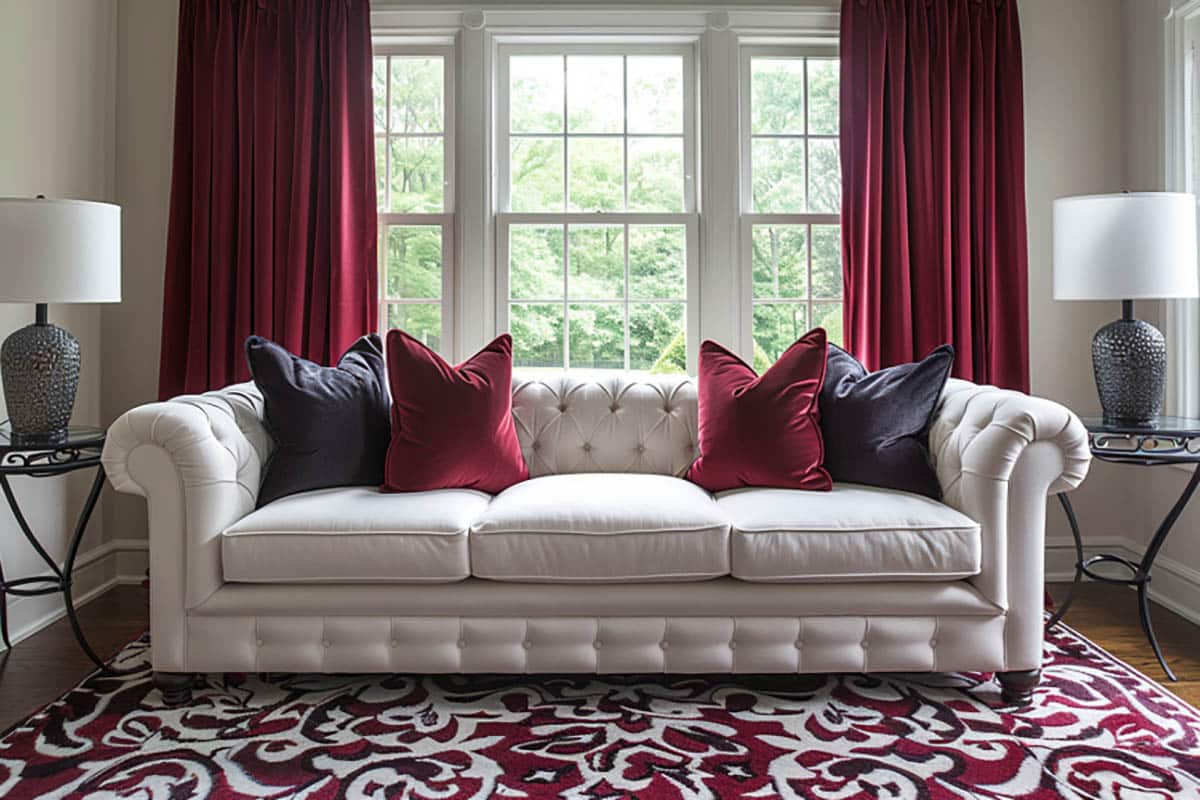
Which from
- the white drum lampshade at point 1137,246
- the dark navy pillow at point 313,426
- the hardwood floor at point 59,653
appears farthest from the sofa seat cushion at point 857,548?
the hardwood floor at point 59,653

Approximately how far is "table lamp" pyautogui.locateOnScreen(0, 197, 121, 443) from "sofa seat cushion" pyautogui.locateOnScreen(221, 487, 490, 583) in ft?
2.54

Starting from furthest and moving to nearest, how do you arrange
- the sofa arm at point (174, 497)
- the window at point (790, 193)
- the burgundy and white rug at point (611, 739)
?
the window at point (790, 193) → the sofa arm at point (174, 497) → the burgundy and white rug at point (611, 739)

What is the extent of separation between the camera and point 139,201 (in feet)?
12.2

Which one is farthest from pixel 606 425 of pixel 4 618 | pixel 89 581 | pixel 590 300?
pixel 89 581

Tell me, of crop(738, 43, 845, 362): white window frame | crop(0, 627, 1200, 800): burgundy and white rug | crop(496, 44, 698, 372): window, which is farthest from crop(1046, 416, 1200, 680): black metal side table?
crop(496, 44, 698, 372): window

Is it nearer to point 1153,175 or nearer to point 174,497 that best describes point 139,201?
point 174,497

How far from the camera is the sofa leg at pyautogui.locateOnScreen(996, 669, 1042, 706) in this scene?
2439 millimetres

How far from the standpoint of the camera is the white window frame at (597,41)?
145 inches

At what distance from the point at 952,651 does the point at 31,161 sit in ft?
10.8

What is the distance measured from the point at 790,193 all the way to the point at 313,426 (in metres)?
2.16

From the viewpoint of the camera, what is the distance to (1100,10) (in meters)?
3.71

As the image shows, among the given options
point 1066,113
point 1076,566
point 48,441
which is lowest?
point 1076,566

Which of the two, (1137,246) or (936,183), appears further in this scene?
(936,183)

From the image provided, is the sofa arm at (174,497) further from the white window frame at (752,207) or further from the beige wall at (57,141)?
the white window frame at (752,207)
